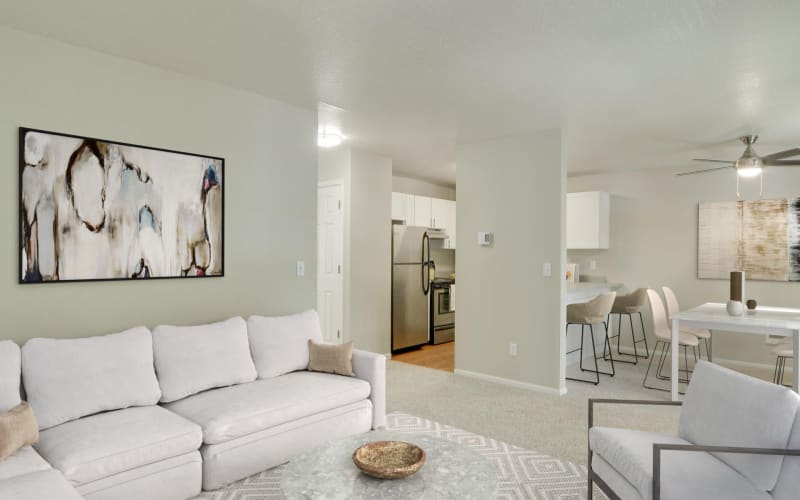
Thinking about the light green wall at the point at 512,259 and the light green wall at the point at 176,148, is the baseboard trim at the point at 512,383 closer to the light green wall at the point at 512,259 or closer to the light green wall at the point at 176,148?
the light green wall at the point at 512,259

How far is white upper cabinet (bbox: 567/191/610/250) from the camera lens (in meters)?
6.52

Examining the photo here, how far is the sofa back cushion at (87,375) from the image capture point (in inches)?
93.7

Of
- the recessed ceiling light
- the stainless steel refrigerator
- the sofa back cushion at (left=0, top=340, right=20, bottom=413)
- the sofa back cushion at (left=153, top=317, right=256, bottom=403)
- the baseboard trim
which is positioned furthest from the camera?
the stainless steel refrigerator

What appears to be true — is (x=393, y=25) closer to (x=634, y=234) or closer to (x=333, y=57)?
(x=333, y=57)

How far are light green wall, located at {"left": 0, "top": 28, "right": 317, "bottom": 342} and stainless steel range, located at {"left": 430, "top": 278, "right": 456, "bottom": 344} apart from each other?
3.08m

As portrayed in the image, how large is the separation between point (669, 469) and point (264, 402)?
6.64 ft

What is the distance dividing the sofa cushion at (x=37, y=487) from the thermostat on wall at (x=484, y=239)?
12.9ft

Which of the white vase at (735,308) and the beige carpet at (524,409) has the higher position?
the white vase at (735,308)

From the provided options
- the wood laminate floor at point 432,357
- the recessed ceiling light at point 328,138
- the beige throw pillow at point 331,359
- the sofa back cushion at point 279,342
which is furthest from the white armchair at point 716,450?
the recessed ceiling light at point 328,138

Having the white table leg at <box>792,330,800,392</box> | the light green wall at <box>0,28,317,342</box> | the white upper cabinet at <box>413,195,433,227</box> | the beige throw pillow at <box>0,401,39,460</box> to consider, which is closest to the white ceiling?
the light green wall at <box>0,28,317,342</box>

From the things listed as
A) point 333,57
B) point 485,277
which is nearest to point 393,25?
point 333,57

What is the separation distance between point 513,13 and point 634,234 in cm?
507

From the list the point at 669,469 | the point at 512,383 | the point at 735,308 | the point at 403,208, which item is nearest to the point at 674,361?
the point at 735,308

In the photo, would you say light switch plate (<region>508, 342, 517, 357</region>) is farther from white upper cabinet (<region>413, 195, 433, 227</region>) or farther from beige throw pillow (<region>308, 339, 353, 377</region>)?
white upper cabinet (<region>413, 195, 433, 227</region>)
